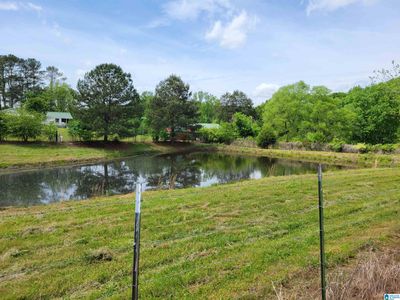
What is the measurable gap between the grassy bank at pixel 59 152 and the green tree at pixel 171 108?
560 cm

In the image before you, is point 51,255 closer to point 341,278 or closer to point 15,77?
point 341,278

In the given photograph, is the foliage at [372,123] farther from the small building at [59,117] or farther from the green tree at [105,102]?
the small building at [59,117]

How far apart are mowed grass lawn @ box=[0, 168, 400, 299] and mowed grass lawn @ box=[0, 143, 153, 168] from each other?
57.2 feet

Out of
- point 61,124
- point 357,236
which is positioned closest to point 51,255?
point 357,236

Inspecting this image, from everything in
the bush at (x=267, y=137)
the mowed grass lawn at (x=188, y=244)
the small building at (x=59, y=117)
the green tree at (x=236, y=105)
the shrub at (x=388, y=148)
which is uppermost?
the green tree at (x=236, y=105)

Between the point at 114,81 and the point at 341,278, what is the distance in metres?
34.7

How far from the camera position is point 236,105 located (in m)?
67.5

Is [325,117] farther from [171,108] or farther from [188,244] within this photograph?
[188,244]

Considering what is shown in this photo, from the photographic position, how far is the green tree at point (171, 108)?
42031mm

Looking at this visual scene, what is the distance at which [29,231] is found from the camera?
6.76 m

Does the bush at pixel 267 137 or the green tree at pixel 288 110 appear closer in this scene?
the bush at pixel 267 137

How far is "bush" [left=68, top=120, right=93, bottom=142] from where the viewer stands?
1336 inches

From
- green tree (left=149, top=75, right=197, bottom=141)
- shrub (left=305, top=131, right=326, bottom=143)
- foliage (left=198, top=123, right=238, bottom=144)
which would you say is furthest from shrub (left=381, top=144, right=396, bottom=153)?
green tree (left=149, top=75, right=197, bottom=141)

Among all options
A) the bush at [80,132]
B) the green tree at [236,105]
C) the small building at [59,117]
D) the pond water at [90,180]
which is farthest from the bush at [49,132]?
the green tree at [236,105]
